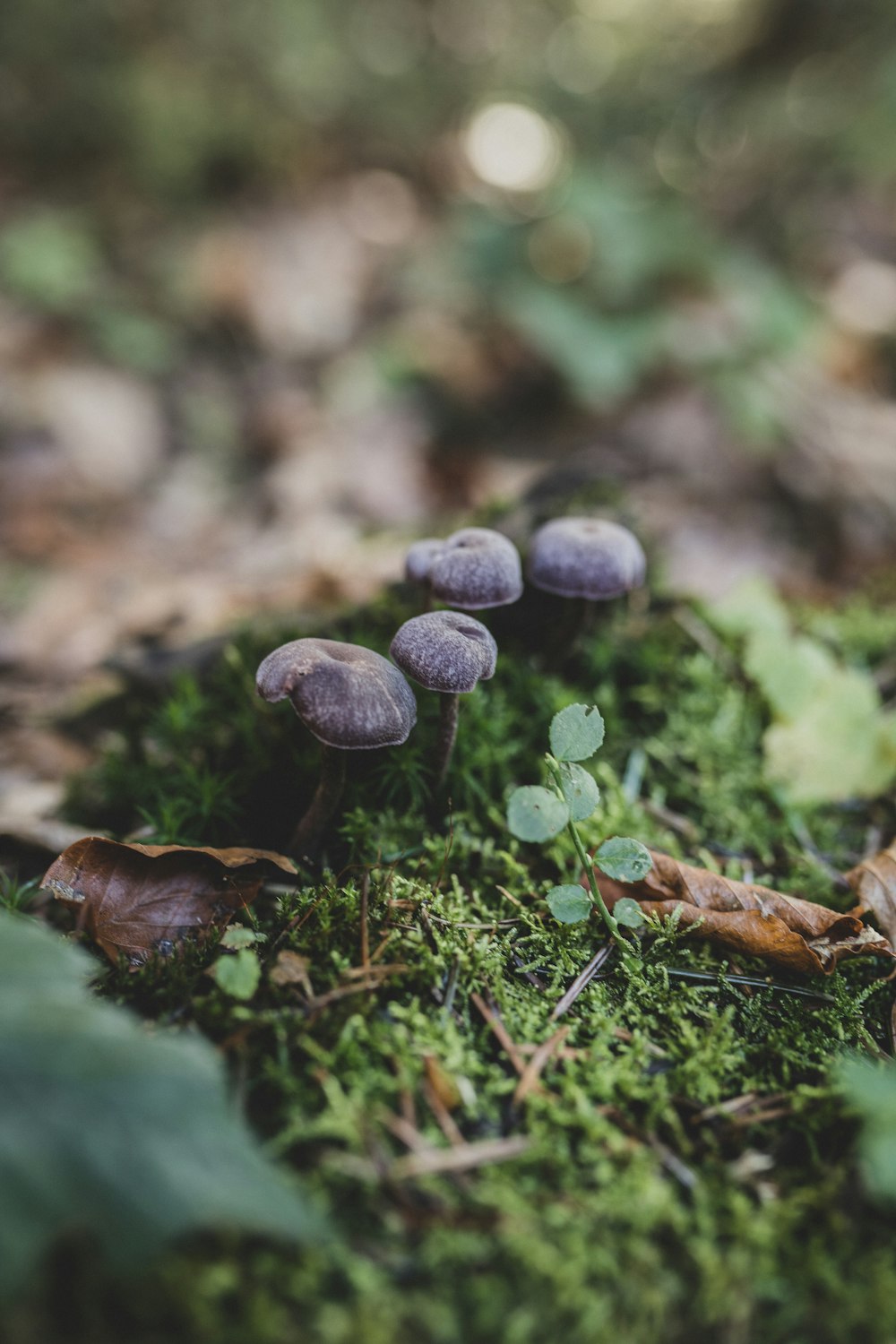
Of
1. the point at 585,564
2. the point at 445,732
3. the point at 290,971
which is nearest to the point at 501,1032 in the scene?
the point at 290,971

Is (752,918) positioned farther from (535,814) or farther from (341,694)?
(341,694)

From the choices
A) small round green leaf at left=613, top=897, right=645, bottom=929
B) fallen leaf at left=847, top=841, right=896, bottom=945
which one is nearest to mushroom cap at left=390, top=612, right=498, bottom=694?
small round green leaf at left=613, top=897, right=645, bottom=929

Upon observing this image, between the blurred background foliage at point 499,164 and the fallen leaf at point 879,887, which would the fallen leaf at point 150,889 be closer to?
Result: the fallen leaf at point 879,887

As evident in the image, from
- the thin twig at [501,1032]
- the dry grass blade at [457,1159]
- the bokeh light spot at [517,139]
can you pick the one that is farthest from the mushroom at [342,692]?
the bokeh light spot at [517,139]

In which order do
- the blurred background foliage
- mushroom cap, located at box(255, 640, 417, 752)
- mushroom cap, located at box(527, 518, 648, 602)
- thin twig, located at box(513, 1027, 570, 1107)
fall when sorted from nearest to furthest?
thin twig, located at box(513, 1027, 570, 1107) → mushroom cap, located at box(255, 640, 417, 752) → mushroom cap, located at box(527, 518, 648, 602) → the blurred background foliage

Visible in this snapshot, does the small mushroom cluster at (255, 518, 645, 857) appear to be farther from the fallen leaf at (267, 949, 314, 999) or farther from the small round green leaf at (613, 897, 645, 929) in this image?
the small round green leaf at (613, 897, 645, 929)

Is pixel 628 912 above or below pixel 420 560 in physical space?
below
